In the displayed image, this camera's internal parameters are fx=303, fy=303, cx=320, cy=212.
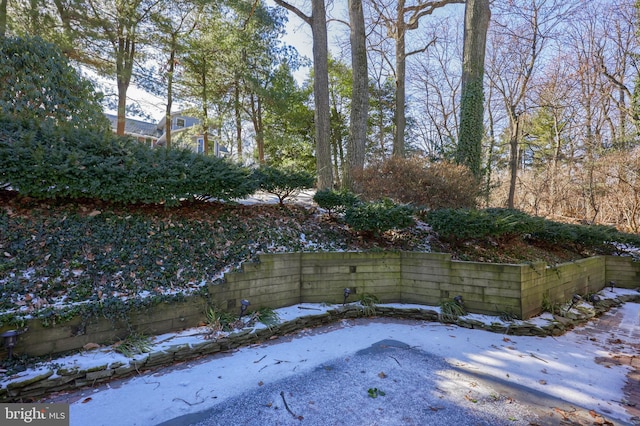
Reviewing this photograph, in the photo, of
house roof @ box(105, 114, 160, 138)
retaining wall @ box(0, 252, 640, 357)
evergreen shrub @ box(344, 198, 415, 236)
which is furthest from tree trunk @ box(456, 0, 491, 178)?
house roof @ box(105, 114, 160, 138)

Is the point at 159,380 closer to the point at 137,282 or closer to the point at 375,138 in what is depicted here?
the point at 137,282

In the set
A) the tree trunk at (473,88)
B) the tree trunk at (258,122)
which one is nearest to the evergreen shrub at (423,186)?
the tree trunk at (473,88)

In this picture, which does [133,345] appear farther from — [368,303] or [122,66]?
[122,66]

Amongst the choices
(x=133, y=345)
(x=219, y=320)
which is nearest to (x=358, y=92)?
(x=219, y=320)

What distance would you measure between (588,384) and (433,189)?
3.76m

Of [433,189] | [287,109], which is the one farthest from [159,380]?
[287,109]

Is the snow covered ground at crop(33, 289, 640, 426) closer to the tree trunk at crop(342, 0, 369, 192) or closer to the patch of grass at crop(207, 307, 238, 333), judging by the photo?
the patch of grass at crop(207, 307, 238, 333)

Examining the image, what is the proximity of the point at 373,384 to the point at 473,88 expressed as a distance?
7591mm

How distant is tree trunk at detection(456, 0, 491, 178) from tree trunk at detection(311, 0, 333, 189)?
11.0 ft

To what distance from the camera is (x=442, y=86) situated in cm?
1723

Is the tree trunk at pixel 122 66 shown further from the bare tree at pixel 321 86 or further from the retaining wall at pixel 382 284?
the retaining wall at pixel 382 284

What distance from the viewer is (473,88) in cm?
766

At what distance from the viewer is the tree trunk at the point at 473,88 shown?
7531 mm

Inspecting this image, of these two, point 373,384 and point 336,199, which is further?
point 336,199
